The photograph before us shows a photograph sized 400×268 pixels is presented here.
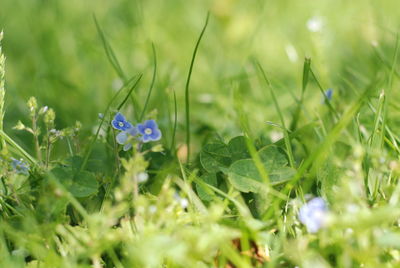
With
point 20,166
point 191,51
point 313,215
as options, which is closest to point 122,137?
point 20,166

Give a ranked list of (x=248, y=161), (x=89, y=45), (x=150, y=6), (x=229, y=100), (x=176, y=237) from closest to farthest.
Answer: (x=176, y=237)
(x=248, y=161)
(x=229, y=100)
(x=89, y=45)
(x=150, y=6)

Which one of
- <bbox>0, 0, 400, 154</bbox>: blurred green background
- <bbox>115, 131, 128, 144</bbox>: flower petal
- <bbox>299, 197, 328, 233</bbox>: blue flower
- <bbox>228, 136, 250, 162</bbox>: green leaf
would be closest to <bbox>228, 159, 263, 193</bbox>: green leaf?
<bbox>228, 136, 250, 162</bbox>: green leaf

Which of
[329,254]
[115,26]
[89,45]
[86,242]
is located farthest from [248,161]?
[115,26]

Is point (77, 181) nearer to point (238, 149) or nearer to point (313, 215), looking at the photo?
point (238, 149)

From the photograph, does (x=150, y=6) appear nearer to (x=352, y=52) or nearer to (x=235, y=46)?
(x=235, y=46)

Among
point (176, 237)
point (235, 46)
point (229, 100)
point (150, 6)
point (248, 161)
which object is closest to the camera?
point (176, 237)

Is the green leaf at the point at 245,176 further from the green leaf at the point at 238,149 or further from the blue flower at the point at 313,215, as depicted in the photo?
the blue flower at the point at 313,215

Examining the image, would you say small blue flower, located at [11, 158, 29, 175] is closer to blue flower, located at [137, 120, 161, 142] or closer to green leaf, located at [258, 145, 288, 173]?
blue flower, located at [137, 120, 161, 142]
